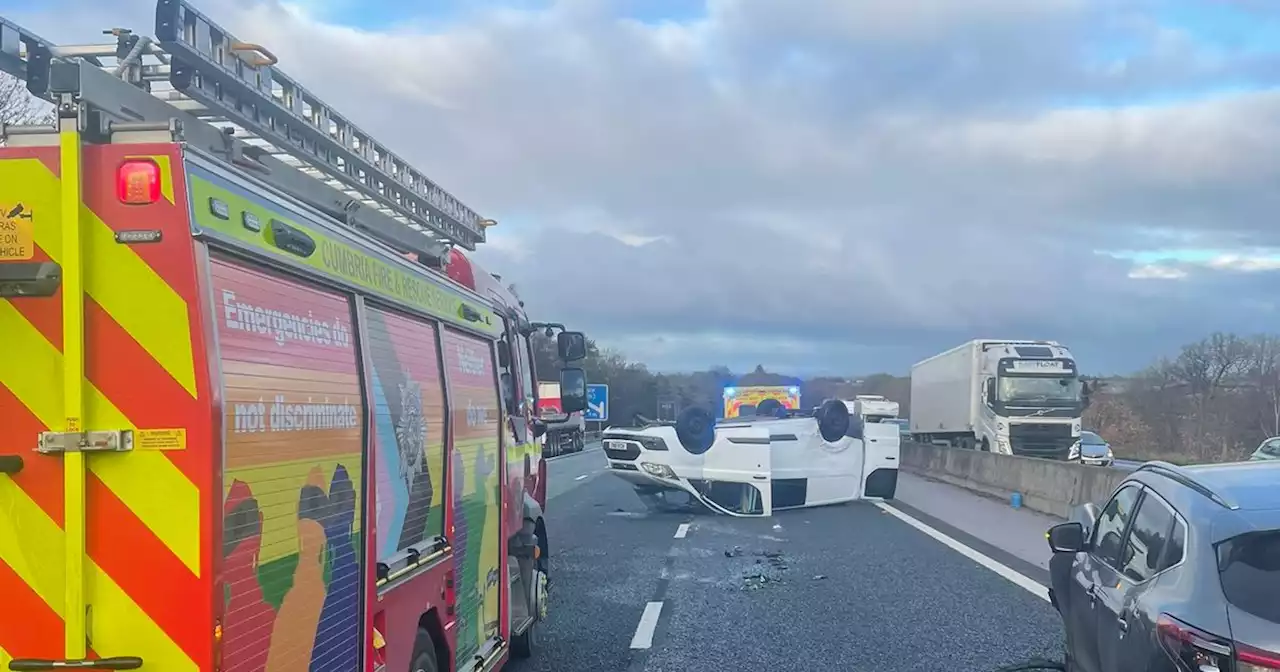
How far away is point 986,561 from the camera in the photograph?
13281mm

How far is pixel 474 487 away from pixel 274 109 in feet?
7.73

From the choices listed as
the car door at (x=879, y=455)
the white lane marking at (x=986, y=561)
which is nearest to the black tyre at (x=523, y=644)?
the white lane marking at (x=986, y=561)

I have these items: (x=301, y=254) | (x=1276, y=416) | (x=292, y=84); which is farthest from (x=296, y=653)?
(x=1276, y=416)

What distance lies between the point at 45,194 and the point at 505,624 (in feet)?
15.6

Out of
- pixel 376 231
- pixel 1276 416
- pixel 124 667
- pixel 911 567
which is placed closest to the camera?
pixel 124 667

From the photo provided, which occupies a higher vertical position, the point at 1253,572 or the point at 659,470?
the point at 1253,572

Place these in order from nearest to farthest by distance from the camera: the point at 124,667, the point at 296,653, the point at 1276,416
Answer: the point at 124,667 < the point at 296,653 < the point at 1276,416

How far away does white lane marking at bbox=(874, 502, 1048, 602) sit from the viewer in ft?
36.5

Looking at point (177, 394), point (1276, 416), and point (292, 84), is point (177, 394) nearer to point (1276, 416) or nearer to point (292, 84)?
point (292, 84)

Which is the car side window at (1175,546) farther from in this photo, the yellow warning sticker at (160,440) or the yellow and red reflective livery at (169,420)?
the yellow warning sticker at (160,440)

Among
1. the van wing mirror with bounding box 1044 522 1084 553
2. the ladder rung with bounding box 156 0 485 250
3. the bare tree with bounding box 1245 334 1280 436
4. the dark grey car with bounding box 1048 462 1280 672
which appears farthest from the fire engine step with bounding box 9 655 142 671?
the bare tree with bounding box 1245 334 1280 436

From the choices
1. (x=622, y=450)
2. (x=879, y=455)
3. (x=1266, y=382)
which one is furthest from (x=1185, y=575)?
(x=1266, y=382)

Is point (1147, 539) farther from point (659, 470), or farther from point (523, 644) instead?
point (659, 470)

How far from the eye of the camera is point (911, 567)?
504 inches
